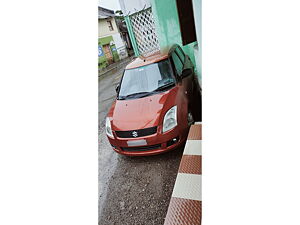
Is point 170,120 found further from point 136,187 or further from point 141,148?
point 136,187

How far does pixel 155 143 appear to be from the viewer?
2.41 m

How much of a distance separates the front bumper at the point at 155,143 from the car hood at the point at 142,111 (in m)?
0.19

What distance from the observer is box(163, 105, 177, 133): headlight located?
238cm

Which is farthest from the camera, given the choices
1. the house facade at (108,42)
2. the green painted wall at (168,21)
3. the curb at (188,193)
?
the house facade at (108,42)

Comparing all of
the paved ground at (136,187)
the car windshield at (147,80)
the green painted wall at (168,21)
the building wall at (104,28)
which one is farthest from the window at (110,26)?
the paved ground at (136,187)

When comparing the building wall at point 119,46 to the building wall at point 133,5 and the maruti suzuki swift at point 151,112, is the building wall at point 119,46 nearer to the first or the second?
the building wall at point 133,5

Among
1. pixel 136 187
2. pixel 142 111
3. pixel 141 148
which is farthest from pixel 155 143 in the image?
pixel 136 187

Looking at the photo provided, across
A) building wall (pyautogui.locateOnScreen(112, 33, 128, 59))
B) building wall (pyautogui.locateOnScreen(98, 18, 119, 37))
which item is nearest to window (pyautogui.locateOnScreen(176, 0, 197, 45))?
building wall (pyautogui.locateOnScreen(98, 18, 119, 37))

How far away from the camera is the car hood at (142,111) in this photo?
2410 mm

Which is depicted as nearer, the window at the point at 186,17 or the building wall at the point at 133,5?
the window at the point at 186,17

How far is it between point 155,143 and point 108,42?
16.3 metres
